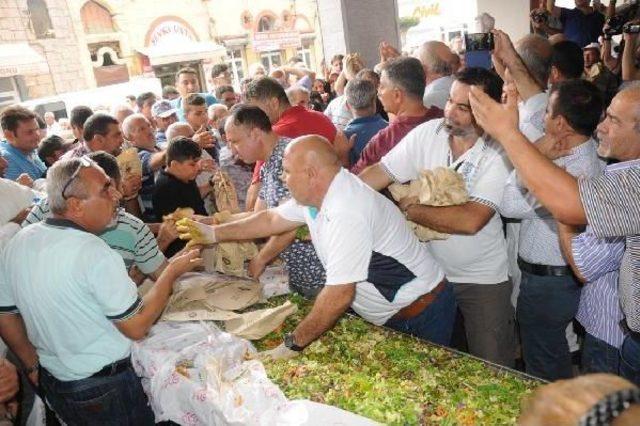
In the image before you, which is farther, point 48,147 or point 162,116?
point 162,116

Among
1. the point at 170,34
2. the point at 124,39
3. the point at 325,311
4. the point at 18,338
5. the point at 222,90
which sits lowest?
the point at 18,338

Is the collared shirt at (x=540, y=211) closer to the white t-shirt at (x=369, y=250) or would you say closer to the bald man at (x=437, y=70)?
the white t-shirt at (x=369, y=250)

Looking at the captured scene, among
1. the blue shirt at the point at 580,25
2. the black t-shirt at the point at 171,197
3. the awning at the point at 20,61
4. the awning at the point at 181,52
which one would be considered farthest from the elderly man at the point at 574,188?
the awning at the point at 181,52

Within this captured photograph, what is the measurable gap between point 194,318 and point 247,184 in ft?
8.12

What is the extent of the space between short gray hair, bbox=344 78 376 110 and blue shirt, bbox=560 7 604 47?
448cm

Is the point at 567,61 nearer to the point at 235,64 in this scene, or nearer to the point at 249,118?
the point at 249,118

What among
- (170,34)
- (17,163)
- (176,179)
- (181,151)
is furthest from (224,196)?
(170,34)

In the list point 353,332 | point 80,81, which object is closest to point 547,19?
point 353,332

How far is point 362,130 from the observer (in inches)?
193

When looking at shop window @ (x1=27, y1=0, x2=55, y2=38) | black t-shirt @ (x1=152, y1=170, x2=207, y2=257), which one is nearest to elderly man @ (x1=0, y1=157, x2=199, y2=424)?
black t-shirt @ (x1=152, y1=170, x2=207, y2=257)

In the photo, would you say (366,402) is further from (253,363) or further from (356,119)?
(356,119)

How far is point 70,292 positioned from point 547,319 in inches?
115

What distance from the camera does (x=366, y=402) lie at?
2.06 m

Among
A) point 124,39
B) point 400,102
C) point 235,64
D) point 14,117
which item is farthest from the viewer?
point 235,64
